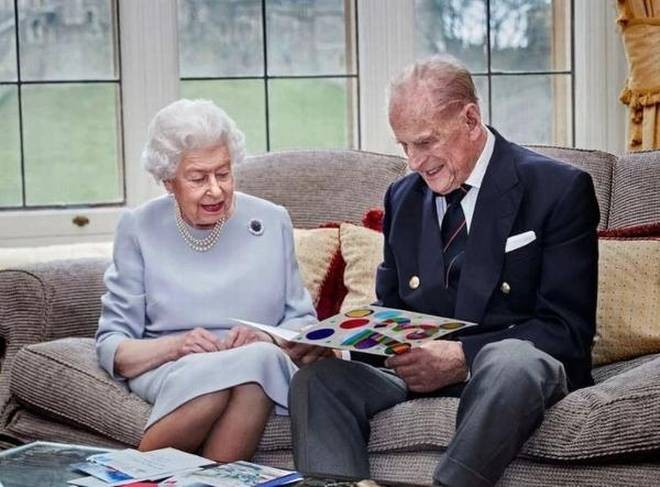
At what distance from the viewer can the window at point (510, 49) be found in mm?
4281

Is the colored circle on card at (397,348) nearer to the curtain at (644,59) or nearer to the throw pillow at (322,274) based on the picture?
the throw pillow at (322,274)

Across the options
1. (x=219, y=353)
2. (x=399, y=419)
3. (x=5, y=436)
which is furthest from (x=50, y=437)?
(x=399, y=419)

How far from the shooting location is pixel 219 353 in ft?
8.77

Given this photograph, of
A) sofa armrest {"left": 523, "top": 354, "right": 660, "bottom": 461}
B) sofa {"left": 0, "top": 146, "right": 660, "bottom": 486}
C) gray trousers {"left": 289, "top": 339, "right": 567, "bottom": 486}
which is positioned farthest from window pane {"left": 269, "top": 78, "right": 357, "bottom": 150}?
sofa armrest {"left": 523, "top": 354, "right": 660, "bottom": 461}

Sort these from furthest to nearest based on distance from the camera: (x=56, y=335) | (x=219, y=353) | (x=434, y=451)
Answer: (x=56, y=335) → (x=219, y=353) → (x=434, y=451)

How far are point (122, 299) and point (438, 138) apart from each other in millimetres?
842

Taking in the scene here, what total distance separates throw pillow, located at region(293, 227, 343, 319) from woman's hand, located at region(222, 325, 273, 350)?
0.41 meters

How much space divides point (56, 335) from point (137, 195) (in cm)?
108

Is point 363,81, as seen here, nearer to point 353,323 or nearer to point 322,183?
point 322,183

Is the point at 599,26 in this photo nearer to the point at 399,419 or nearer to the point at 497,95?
the point at 497,95

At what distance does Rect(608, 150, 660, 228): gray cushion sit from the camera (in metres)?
3.12

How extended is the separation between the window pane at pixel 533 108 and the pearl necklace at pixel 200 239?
1639mm

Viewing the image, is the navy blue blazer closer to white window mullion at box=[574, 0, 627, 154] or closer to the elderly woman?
the elderly woman

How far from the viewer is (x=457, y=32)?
14.0 ft
